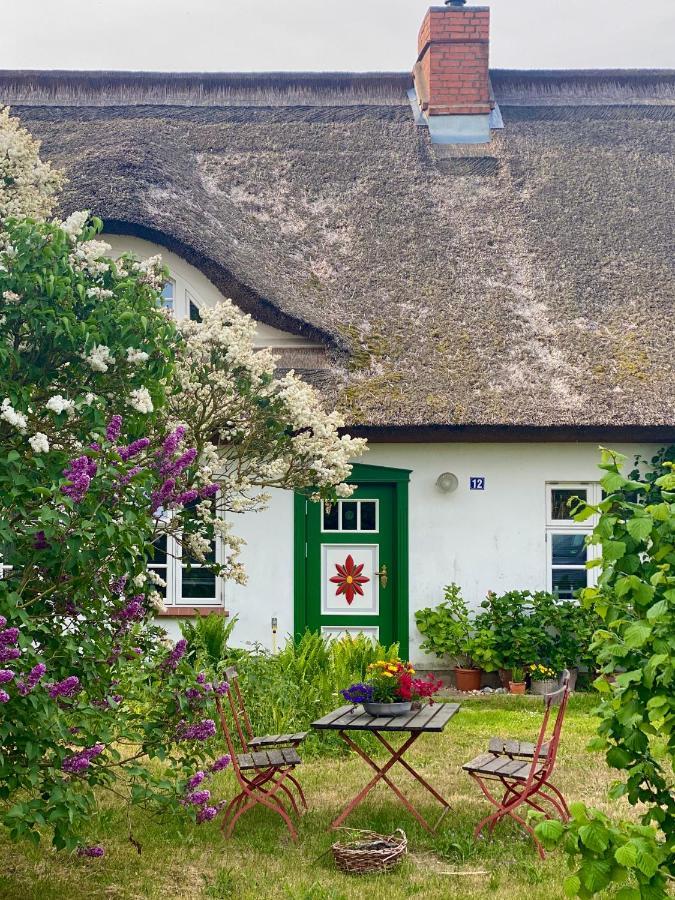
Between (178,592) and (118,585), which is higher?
(118,585)

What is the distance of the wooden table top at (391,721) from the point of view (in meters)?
5.29

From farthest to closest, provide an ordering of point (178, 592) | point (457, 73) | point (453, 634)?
1. point (457, 73)
2. point (178, 592)
3. point (453, 634)

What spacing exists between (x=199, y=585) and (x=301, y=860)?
519cm

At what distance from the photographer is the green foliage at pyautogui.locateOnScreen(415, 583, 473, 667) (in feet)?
32.1

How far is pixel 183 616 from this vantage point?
31.9 feet

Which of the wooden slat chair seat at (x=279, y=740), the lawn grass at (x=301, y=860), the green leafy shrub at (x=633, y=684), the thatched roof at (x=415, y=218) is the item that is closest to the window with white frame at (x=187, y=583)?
the thatched roof at (x=415, y=218)

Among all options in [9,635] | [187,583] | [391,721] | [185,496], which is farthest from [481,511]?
[9,635]

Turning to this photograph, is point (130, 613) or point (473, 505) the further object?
point (473, 505)

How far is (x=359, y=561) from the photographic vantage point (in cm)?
1017

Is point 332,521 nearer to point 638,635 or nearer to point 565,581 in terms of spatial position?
point 565,581

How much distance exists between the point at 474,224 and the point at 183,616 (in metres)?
5.79

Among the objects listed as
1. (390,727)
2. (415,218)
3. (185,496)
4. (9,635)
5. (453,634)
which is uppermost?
(415,218)

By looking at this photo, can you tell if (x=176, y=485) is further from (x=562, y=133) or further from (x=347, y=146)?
(x=562, y=133)

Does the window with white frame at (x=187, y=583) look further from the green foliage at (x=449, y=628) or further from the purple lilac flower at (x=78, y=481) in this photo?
the purple lilac flower at (x=78, y=481)
